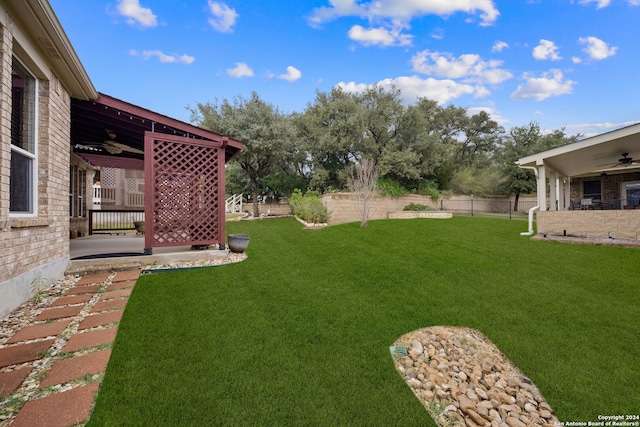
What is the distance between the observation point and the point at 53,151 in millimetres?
4113

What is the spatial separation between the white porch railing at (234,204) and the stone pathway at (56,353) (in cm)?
1535

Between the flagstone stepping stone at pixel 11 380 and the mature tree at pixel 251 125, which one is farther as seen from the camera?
the mature tree at pixel 251 125

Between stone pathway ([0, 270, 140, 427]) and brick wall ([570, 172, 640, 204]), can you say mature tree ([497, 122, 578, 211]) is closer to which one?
brick wall ([570, 172, 640, 204])

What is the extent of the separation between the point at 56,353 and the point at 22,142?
2.99 m

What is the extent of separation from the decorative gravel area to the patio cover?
7.75 m

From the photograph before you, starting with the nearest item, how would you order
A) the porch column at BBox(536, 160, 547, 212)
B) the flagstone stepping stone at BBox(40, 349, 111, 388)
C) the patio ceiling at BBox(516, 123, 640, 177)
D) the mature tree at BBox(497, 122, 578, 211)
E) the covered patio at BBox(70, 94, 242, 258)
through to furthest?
the flagstone stepping stone at BBox(40, 349, 111, 388), the covered patio at BBox(70, 94, 242, 258), the patio ceiling at BBox(516, 123, 640, 177), the porch column at BBox(536, 160, 547, 212), the mature tree at BBox(497, 122, 578, 211)

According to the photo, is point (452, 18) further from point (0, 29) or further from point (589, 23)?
point (0, 29)

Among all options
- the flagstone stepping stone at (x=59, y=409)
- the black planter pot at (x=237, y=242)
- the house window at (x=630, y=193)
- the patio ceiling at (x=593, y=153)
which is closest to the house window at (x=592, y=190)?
the house window at (x=630, y=193)

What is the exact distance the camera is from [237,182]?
20891 mm

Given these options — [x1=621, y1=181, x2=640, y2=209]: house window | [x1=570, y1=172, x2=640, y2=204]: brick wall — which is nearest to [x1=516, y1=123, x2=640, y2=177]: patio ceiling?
[x1=621, y1=181, x2=640, y2=209]: house window

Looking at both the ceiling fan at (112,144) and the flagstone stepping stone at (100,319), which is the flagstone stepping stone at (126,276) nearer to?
the flagstone stepping stone at (100,319)

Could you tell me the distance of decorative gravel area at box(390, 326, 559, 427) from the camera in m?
2.12

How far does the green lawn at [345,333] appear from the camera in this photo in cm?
200

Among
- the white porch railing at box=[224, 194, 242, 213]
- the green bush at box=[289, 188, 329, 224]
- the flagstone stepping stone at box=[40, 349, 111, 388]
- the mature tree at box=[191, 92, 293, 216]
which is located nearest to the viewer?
the flagstone stepping stone at box=[40, 349, 111, 388]
